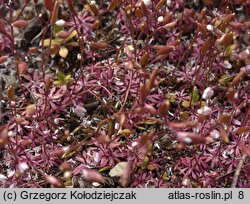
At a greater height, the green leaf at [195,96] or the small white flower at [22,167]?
the green leaf at [195,96]

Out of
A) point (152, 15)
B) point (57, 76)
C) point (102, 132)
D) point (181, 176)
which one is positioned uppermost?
point (152, 15)

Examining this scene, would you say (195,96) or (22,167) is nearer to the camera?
(22,167)

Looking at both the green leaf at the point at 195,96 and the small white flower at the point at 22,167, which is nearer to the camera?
the small white flower at the point at 22,167

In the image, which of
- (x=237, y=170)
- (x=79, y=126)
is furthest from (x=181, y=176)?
(x=79, y=126)

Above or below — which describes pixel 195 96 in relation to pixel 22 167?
above

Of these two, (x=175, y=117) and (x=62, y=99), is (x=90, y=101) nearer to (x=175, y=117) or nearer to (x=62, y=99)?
(x=62, y=99)

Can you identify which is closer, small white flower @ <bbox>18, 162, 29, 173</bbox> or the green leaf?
small white flower @ <bbox>18, 162, 29, 173</bbox>

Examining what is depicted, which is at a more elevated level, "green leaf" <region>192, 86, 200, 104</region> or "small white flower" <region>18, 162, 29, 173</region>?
"green leaf" <region>192, 86, 200, 104</region>

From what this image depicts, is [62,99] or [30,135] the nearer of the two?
[30,135]
